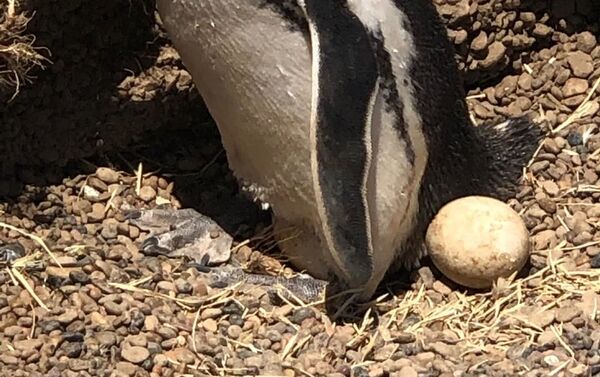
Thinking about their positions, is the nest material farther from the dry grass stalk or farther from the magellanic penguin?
the dry grass stalk

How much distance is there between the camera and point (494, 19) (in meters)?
3.52

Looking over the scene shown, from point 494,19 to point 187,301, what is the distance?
4.10ft

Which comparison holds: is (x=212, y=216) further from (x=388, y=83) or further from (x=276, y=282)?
(x=388, y=83)

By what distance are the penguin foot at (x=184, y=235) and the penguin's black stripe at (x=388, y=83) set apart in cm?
55

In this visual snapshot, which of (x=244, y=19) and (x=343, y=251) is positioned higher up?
(x=244, y=19)

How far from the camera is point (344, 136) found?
8.39ft

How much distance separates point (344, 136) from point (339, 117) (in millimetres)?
38

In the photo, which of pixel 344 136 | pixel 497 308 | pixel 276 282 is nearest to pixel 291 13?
pixel 344 136

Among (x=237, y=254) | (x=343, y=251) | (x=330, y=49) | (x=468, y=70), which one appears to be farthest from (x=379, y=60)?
(x=468, y=70)

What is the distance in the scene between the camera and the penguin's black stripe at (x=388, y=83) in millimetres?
2711

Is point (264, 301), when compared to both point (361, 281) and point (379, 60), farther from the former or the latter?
point (379, 60)

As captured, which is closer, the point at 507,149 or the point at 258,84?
the point at 258,84

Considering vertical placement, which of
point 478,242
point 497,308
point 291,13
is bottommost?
point 497,308

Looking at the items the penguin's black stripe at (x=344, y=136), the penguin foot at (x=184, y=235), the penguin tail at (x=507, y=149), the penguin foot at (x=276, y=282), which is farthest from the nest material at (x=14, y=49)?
the penguin tail at (x=507, y=149)
